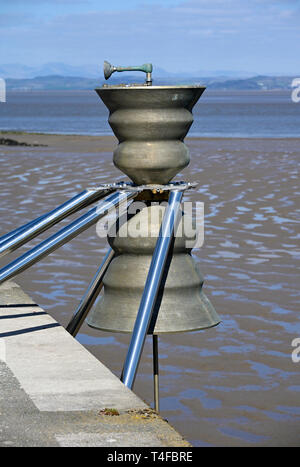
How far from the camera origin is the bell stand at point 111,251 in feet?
16.4

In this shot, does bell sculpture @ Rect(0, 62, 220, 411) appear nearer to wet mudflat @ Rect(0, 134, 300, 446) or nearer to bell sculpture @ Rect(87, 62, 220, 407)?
bell sculpture @ Rect(87, 62, 220, 407)

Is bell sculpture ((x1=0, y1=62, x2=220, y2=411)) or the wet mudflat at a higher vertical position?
bell sculpture ((x1=0, y1=62, x2=220, y2=411))

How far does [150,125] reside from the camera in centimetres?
546

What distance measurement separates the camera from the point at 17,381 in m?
4.80

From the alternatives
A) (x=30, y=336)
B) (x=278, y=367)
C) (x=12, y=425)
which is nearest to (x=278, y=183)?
(x=278, y=367)

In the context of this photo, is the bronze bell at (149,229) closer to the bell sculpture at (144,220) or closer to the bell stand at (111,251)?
the bell sculpture at (144,220)

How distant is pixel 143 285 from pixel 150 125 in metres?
0.95

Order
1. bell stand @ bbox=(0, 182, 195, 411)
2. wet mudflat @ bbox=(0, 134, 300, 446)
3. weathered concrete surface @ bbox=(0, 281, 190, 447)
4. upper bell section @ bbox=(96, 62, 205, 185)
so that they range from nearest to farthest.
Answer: weathered concrete surface @ bbox=(0, 281, 190, 447) < bell stand @ bbox=(0, 182, 195, 411) < upper bell section @ bbox=(96, 62, 205, 185) < wet mudflat @ bbox=(0, 134, 300, 446)

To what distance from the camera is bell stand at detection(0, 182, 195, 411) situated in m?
5.00

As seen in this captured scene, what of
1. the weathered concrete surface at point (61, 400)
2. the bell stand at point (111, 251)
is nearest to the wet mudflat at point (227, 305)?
the bell stand at point (111, 251)

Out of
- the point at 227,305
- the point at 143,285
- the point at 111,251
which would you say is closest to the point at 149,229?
the point at 143,285

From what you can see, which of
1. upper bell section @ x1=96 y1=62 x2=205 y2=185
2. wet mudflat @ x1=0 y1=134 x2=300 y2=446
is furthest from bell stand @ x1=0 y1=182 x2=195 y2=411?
wet mudflat @ x1=0 y1=134 x2=300 y2=446

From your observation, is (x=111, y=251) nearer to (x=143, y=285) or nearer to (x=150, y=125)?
(x=143, y=285)

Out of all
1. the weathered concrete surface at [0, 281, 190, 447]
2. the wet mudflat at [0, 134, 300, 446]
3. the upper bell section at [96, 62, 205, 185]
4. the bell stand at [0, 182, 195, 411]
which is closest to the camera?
the weathered concrete surface at [0, 281, 190, 447]
